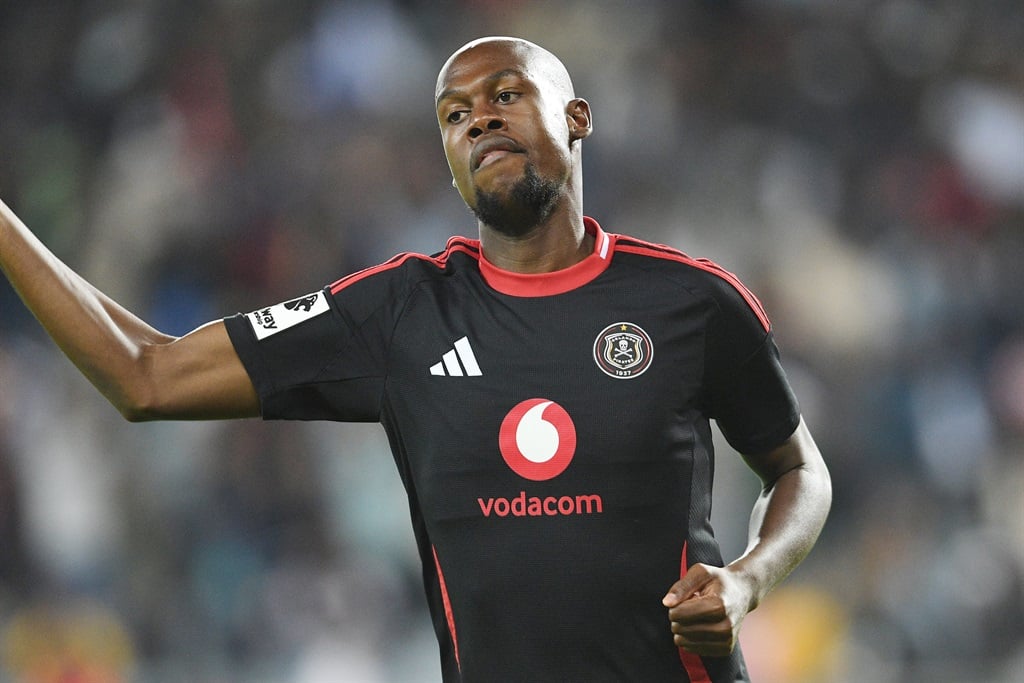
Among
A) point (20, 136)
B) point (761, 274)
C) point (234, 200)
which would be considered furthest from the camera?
point (20, 136)

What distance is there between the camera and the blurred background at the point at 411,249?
6465mm

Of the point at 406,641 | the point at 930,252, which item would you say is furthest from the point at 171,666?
the point at 930,252

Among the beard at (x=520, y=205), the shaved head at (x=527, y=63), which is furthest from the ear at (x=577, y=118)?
the beard at (x=520, y=205)

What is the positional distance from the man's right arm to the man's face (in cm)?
62

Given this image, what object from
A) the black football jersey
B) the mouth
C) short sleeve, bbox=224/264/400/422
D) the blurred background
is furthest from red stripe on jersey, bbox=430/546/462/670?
the blurred background

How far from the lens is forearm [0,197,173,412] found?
2.61 m

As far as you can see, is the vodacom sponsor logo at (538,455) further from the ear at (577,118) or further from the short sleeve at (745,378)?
the ear at (577,118)

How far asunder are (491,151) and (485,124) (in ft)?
0.19

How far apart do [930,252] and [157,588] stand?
4.44 meters

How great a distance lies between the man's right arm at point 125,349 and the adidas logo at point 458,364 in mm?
379

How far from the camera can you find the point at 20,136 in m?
8.37

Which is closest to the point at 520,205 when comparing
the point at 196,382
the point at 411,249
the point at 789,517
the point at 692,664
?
the point at 196,382

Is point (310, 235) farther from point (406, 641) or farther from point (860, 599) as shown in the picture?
point (860, 599)

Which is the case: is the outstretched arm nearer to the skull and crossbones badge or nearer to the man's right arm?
the skull and crossbones badge
